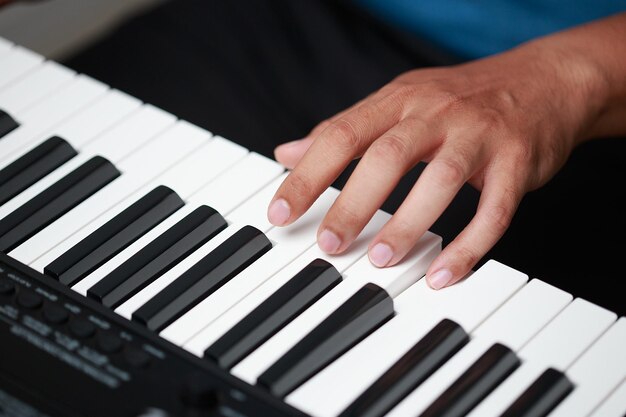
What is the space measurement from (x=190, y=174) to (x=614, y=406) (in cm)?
59

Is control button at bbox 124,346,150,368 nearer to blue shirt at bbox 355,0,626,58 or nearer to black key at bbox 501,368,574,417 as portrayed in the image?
black key at bbox 501,368,574,417

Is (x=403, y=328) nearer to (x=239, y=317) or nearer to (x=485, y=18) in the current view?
(x=239, y=317)

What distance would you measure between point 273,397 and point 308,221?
11.3 inches

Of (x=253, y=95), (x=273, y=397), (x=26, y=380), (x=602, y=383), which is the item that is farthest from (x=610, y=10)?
(x=26, y=380)

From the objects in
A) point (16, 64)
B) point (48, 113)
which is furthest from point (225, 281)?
point (16, 64)

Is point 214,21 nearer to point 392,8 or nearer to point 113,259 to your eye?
point 392,8

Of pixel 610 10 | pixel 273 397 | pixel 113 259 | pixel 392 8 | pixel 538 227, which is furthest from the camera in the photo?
pixel 392 8

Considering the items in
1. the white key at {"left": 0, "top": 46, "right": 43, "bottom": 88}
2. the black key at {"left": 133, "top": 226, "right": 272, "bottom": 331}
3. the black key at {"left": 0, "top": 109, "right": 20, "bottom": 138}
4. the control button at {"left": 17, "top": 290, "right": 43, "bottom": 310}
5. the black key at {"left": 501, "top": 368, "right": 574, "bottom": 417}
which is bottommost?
the control button at {"left": 17, "top": 290, "right": 43, "bottom": 310}

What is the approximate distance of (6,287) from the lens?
1.12 m

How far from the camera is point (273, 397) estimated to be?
3.29ft

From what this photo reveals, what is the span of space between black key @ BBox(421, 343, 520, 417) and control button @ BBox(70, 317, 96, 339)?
0.36 m

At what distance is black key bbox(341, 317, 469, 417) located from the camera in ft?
3.23

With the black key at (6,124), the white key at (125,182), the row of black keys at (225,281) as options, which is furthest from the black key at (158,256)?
the black key at (6,124)

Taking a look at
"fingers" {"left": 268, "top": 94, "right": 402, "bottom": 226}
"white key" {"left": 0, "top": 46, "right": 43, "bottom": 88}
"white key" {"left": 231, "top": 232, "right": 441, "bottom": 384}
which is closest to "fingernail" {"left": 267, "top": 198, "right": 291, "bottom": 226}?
"fingers" {"left": 268, "top": 94, "right": 402, "bottom": 226}
